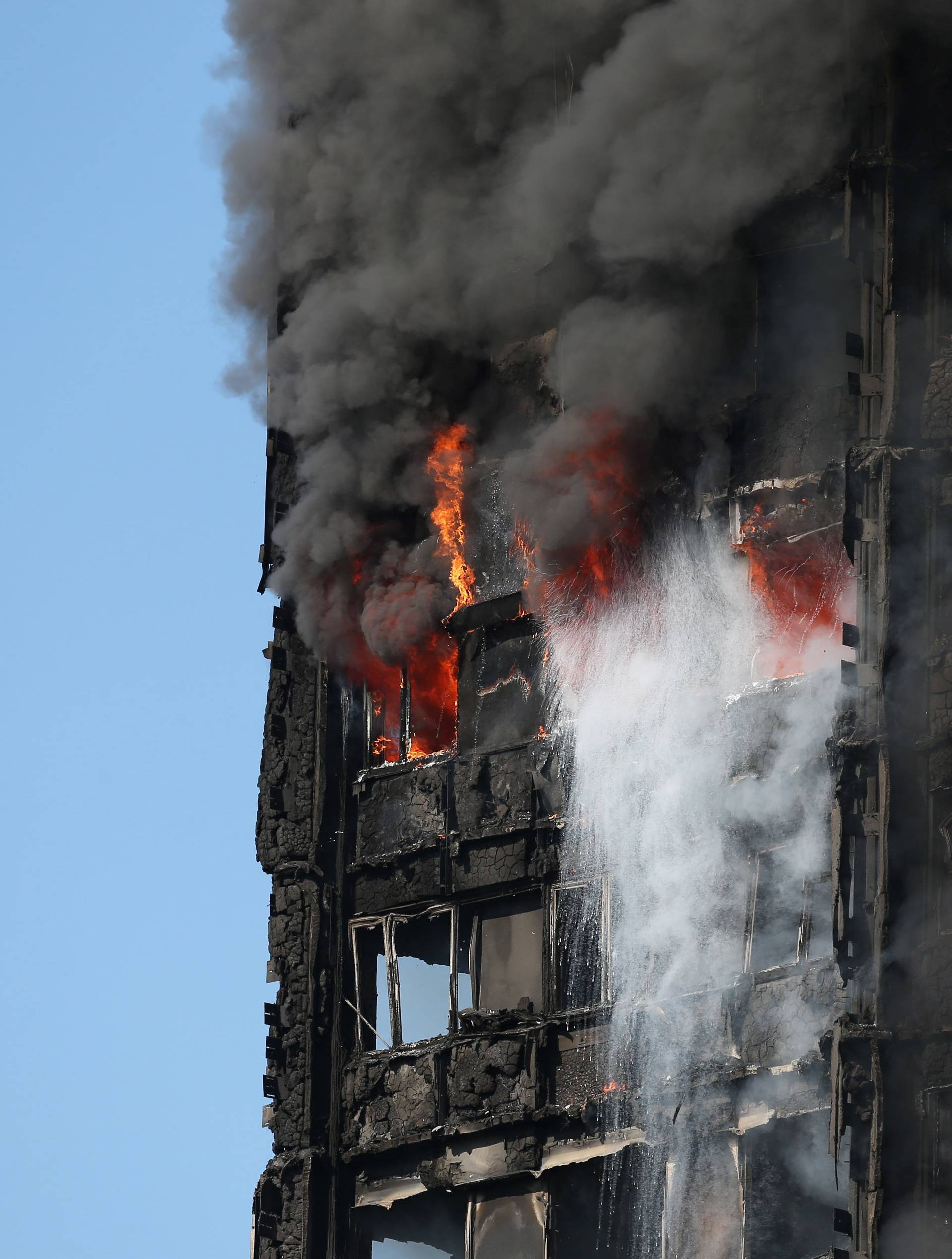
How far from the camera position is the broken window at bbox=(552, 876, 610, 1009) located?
37.1 m

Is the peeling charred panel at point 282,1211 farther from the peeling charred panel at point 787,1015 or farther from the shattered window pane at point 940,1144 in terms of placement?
the shattered window pane at point 940,1144

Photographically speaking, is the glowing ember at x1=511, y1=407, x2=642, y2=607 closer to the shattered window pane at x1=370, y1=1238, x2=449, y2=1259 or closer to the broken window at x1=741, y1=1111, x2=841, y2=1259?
the broken window at x1=741, y1=1111, x2=841, y2=1259

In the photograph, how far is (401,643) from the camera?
134 feet

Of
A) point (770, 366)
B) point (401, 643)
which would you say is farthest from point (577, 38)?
point (401, 643)

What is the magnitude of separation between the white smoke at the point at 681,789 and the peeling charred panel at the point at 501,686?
1.62 ft

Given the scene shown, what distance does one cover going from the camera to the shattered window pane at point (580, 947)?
3709cm

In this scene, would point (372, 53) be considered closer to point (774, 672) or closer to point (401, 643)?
point (401, 643)

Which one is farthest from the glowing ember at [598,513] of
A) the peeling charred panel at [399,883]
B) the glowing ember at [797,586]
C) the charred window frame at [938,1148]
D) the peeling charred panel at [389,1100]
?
the charred window frame at [938,1148]

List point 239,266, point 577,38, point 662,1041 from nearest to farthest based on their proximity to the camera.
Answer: point 662,1041, point 577,38, point 239,266

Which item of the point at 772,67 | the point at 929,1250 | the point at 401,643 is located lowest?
the point at 929,1250

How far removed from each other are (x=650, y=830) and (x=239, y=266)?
1232 cm

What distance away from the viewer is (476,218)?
41.7m

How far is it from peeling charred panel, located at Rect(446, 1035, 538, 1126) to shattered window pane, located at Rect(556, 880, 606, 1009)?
2.72 ft

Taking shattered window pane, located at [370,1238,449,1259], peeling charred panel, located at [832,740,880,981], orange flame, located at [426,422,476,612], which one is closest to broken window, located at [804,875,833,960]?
peeling charred panel, located at [832,740,880,981]
